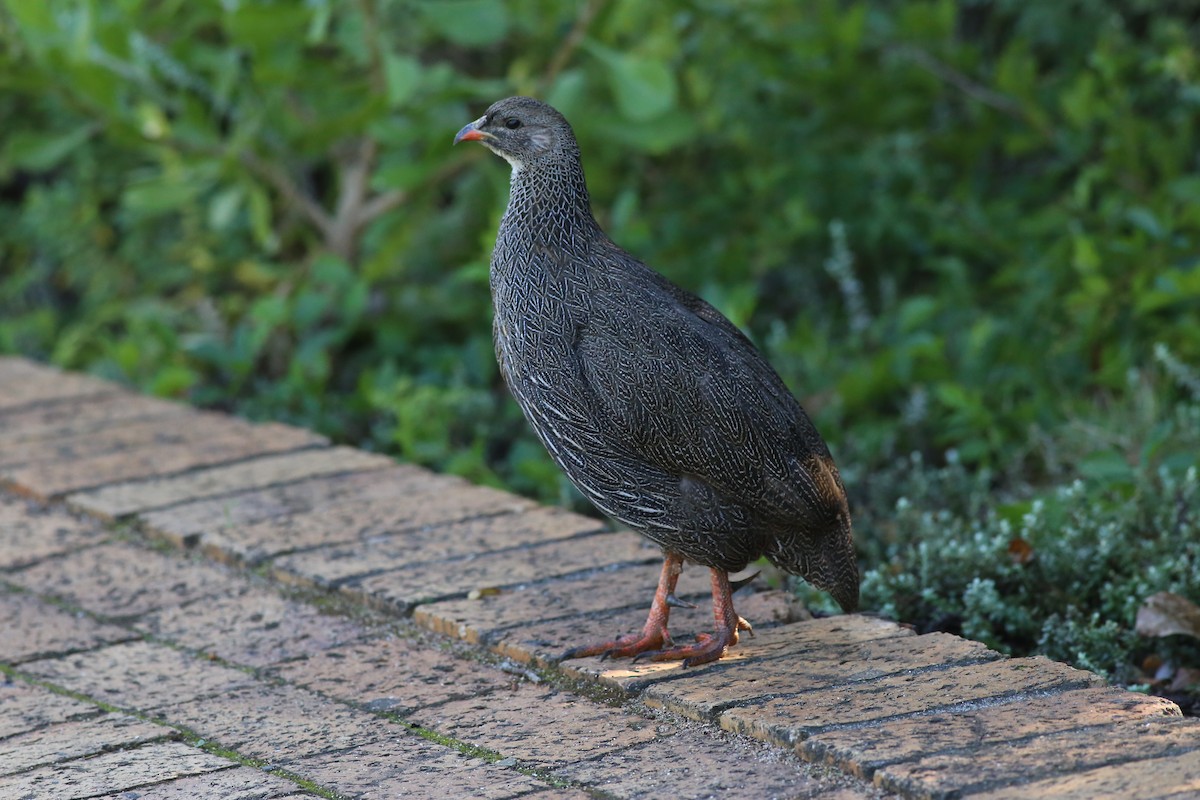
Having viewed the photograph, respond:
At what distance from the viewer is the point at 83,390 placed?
5.47 m

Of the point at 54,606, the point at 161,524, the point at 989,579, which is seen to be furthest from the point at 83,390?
the point at 989,579

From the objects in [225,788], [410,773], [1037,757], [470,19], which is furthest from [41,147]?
[1037,757]

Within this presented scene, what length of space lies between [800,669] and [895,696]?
0.26m

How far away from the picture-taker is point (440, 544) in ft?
13.0

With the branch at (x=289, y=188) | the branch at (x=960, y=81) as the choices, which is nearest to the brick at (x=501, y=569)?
the branch at (x=960, y=81)

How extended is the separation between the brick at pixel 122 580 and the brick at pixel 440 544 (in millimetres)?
227

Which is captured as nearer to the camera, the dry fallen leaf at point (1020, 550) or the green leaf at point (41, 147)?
the dry fallen leaf at point (1020, 550)

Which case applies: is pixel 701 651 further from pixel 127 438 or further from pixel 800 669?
pixel 127 438

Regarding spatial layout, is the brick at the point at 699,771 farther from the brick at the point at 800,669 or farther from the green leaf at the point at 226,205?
the green leaf at the point at 226,205

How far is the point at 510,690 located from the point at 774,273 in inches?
146

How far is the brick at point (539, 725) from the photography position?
9.51ft

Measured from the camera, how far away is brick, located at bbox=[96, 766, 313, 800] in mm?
2766

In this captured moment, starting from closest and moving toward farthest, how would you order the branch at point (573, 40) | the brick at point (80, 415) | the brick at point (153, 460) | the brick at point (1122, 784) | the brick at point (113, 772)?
the brick at point (1122, 784) → the brick at point (113, 772) → the brick at point (153, 460) → the brick at point (80, 415) → the branch at point (573, 40)

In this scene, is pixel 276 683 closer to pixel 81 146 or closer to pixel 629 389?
pixel 629 389
